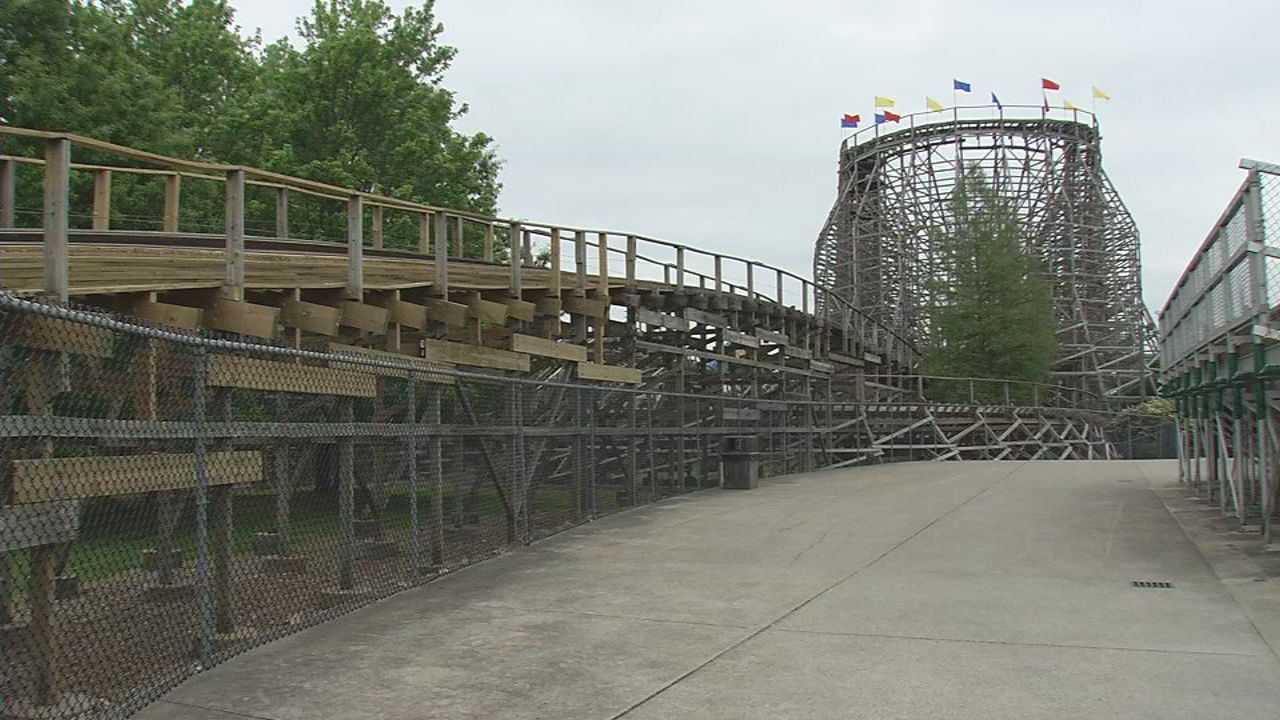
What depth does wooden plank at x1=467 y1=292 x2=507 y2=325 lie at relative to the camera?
13445 mm

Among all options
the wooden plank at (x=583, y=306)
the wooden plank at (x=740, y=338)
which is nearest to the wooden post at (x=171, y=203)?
the wooden plank at (x=583, y=306)

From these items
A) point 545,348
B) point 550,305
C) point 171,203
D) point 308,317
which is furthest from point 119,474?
point 550,305

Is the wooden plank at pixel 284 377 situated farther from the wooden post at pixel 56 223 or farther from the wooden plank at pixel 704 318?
the wooden plank at pixel 704 318

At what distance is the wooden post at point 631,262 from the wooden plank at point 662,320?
2.02 ft

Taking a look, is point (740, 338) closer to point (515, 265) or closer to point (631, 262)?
point (631, 262)

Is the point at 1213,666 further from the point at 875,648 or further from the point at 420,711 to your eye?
the point at 420,711

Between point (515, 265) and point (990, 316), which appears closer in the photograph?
point (515, 265)

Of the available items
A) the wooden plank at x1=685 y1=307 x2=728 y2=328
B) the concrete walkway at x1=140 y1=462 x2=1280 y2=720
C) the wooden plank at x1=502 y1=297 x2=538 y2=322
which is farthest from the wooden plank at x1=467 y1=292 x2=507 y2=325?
the wooden plank at x1=685 y1=307 x2=728 y2=328

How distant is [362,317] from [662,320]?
29.7ft

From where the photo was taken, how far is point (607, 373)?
16844 mm

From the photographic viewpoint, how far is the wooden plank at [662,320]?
730 inches

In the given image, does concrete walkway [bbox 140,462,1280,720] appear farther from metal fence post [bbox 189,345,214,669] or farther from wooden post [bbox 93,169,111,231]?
wooden post [bbox 93,169,111,231]

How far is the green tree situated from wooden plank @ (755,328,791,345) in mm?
14048

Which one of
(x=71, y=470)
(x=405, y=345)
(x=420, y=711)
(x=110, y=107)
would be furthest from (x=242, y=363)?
(x=110, y=107)
